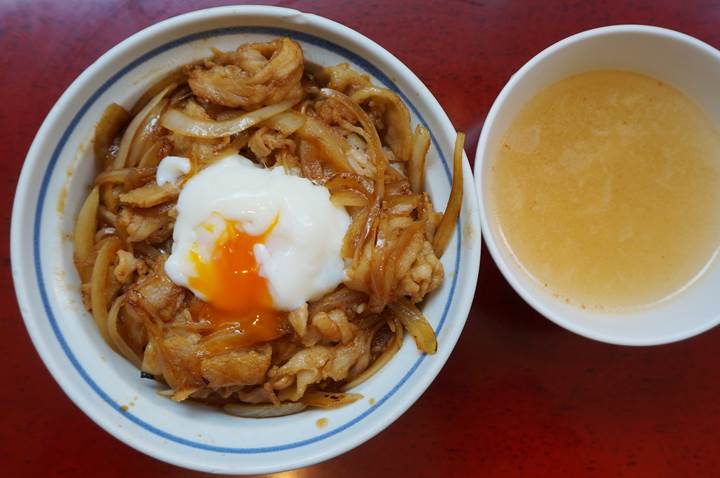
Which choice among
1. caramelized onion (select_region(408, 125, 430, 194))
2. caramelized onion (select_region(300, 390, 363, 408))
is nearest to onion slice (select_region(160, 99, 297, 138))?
caramelized onion (select_region(408, 125, 430, 194))

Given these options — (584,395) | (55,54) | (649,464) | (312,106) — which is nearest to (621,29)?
(312,106)

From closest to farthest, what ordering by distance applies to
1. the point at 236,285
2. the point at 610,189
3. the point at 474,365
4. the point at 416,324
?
the point at 236,285
the point at 416,324
the point at 610,189
the point at 474,365

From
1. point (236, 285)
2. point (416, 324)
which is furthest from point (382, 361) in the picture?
point (236, 285)

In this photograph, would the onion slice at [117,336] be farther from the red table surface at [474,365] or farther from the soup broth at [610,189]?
the soup broth at [610,189]

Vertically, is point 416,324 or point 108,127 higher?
point 108,127

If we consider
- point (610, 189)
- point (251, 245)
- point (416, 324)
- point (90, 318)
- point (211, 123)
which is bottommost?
point (416, 324)

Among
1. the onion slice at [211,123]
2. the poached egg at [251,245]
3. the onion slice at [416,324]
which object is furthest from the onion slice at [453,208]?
the onion slice at [211,123]

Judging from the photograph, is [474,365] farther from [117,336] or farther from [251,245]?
[117,336]
